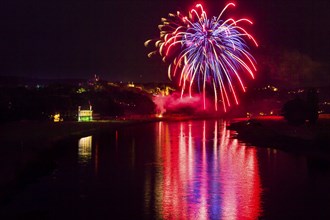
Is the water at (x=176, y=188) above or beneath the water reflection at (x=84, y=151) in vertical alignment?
beneath

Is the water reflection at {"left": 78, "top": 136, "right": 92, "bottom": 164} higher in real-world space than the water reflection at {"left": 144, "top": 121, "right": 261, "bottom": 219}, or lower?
higher

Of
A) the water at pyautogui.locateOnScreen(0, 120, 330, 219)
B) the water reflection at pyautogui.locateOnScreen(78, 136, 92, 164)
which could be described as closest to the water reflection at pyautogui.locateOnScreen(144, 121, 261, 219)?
the water at pyautogui.locateOnScreen(0, 120, 330, 219)

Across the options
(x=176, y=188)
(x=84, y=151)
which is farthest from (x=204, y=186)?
(x=84, y=151)

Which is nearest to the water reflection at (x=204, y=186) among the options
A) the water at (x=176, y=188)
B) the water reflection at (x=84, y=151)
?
the water at (x=176, y=188)

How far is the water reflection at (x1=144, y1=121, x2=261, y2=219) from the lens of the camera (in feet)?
56.5

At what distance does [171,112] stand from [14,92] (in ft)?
124

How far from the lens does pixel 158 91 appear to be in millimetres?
171500

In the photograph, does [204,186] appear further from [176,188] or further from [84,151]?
[84,151]

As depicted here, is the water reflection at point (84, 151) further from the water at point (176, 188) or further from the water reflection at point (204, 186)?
the water reflection at point (204, 186)

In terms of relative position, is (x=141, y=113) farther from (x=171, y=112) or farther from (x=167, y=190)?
(x=167, y=190)

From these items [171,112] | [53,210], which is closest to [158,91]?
[171,112]

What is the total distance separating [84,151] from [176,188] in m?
17.6

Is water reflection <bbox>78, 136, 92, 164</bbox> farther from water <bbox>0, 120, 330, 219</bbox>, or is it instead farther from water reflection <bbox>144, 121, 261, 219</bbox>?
water reflection <bbox>144, 121, 261, 219</bbox>

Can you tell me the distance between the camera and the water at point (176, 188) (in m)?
17.2
